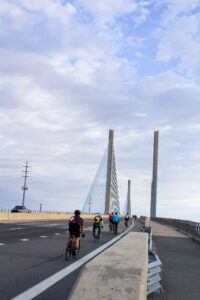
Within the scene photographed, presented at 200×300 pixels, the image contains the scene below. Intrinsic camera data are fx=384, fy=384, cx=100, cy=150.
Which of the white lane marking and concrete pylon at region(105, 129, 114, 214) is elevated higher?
concrete pylon at region(105, 129, 114, 214)

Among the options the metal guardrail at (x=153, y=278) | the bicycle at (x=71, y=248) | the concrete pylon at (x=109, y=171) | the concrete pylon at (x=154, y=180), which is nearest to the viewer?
the metal guardrail at (x=153, y=278)

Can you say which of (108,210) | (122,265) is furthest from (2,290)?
(108,210)

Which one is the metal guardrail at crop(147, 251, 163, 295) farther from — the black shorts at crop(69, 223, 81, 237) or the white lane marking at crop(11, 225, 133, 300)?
the black shorts at crop(69, 223, 81, 237)

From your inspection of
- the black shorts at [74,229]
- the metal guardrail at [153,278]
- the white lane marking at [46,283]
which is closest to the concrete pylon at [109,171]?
the black shorts at [74,229]

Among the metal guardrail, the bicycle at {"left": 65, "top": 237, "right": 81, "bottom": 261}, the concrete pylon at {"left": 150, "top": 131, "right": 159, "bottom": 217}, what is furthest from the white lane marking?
the concrete pylon at {"left": 150, "top": 131, "right": 159, "bottom": 217}

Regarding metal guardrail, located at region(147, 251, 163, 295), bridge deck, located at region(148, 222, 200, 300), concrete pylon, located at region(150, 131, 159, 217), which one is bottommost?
bridge deck, located at region(148, 222, 200, 300)

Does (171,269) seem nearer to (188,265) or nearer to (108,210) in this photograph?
(188,265)

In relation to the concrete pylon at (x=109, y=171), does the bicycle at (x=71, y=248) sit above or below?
below

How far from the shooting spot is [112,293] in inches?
162

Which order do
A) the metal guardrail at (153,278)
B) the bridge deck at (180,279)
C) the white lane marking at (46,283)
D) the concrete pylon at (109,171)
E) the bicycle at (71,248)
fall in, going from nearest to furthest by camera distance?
the white lane marking at (46,283) < the metal guardrail at (153,278) < the bridge deck at (180,279) < the bicycle at (71,248) < the concrete pylon at (109,171)

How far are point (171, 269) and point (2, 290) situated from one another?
18.2 ft

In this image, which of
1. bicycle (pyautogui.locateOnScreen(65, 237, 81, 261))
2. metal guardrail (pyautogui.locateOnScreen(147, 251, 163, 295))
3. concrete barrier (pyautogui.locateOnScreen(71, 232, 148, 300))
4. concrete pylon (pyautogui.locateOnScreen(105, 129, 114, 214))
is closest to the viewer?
concrete barrier (pyautogui.locateOnScreen(71, 232, 148, 300))

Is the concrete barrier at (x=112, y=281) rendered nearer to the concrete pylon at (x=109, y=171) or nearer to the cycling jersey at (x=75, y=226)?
the cycling jersey at (x=75, y=226)

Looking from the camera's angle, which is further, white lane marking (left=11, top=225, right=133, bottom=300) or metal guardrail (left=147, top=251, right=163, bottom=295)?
metal guardrail (left=147, top=251, right=163, bottom=295)
